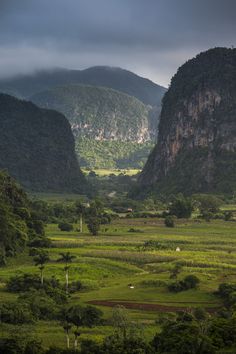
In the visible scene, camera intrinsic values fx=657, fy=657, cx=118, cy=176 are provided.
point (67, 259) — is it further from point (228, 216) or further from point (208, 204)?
point (208, 204)

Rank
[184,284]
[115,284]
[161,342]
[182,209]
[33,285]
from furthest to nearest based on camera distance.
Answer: [182,209]
[115,284]
[33,285]
[184,284]
[161,342]

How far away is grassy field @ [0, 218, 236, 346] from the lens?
6028 centimetres

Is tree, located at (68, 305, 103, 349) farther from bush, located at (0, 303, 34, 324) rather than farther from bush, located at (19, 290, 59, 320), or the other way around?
bush, located at (19, 290, 59, 320)

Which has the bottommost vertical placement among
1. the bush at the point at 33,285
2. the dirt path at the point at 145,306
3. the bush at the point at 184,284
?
the bush at the point at 33,285

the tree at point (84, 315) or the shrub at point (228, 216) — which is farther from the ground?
the tree at point (84, 315)

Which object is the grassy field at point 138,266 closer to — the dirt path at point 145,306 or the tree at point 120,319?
the dirt path at point 145,306

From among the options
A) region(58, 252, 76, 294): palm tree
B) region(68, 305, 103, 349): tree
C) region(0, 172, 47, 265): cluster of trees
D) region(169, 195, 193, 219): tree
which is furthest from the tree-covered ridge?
region(68, 305, 103, 349): tree

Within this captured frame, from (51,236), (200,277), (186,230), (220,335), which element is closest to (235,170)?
(186,230)

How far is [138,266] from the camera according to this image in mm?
81438

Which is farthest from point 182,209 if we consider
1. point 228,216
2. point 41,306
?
point 41,306

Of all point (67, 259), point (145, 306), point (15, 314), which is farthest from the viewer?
point (67, 259)

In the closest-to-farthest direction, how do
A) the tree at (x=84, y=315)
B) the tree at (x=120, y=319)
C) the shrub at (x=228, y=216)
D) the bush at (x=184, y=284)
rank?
the tree at (x=84, y=315) < the tree at (x=120, y=319) < the bush at (x=184, y=284) < the shrub at (x=228, y=216)

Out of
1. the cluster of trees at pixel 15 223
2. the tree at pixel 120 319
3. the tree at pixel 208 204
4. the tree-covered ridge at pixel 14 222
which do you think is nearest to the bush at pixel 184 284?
the tree at pixel 120 319

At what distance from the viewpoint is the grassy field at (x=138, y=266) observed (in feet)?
198
